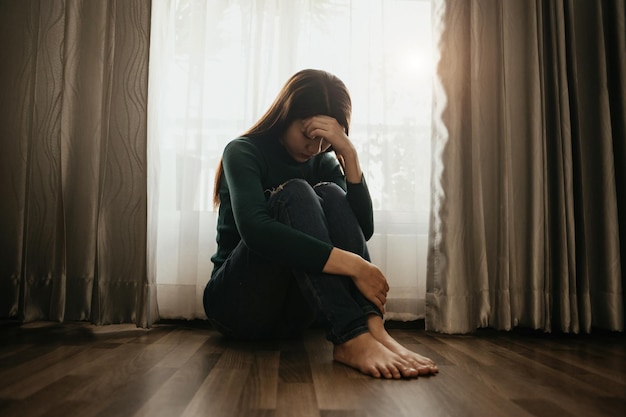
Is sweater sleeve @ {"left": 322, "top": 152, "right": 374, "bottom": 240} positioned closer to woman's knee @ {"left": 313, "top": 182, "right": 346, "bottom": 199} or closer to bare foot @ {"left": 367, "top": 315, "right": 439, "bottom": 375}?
woman's knee @ {"left": 313, "top": 182, "right": 346, "bottom": 199}

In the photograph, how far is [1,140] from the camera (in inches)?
76.0

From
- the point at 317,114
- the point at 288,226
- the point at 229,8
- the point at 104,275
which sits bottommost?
the point at 104,275

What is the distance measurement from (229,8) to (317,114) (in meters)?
0.82

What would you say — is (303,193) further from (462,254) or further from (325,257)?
(462,254)

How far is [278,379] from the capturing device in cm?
110

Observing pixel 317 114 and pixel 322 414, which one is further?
pixel 317 114

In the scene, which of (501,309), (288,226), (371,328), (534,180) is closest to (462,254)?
(501,309)

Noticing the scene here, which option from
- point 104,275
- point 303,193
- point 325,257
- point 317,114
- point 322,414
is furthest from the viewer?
point 104,275

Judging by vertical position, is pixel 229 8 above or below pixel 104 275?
above

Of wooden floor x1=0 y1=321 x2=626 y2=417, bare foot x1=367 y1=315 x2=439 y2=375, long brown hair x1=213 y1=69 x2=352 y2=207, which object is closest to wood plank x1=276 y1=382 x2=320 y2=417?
wooden floor x1=0 y1=321 x2=626 y2=417

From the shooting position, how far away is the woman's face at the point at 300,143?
1458mm

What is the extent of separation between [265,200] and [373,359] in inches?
20.1

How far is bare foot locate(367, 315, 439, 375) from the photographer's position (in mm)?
1157

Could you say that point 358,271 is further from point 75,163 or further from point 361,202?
point 75,163
